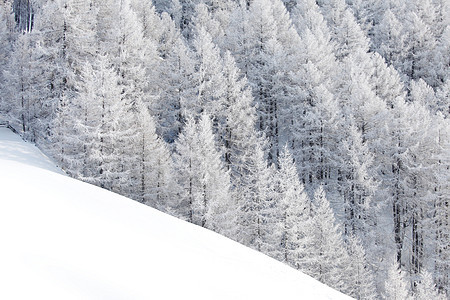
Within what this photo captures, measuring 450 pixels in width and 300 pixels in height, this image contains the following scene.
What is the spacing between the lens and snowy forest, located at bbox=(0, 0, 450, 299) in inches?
1000

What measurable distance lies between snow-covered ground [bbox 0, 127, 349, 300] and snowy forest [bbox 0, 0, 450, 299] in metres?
13.9

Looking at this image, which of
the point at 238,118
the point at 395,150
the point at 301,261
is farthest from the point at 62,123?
the point at 395,150

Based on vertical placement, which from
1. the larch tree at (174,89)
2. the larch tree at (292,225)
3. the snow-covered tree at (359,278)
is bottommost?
the snow-covered tree at (359,278)

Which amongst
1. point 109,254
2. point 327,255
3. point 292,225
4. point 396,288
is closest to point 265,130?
point 292,225

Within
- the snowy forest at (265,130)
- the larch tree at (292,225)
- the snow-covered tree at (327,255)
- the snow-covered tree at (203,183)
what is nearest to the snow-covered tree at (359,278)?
the snowy forest at (265,130)

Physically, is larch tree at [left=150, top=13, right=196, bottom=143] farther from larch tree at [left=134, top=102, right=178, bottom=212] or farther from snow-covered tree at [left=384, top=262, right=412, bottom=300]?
Answer: snow-covered tree at [left=384, top=262, right=412, bottom=300]

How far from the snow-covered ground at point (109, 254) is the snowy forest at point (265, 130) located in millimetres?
13905

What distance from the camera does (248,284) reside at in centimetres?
831

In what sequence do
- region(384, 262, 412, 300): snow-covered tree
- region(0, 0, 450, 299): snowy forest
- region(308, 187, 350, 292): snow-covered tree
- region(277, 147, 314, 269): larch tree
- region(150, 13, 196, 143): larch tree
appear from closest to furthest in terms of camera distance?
region(384, 262, 412, 300): snow-covered tree
region(277, 147, 314, 269): larch tree
region(308, 187, 350, 292): snow-covered tree
region(0, 0, 450, 299): snowy forest
region(150, 13, 196, 143): larch tree

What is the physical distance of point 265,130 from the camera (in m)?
34.4

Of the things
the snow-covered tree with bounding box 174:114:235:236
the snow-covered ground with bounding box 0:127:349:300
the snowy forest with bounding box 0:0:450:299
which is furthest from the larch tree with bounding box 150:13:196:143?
the snow-covered ground with bounding box 0:127:349:300

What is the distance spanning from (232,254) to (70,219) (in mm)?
4075

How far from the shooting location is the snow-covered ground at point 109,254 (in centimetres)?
562

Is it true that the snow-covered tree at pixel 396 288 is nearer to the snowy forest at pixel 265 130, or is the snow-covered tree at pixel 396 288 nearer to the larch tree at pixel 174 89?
the snowy forest at pixel 265 130
